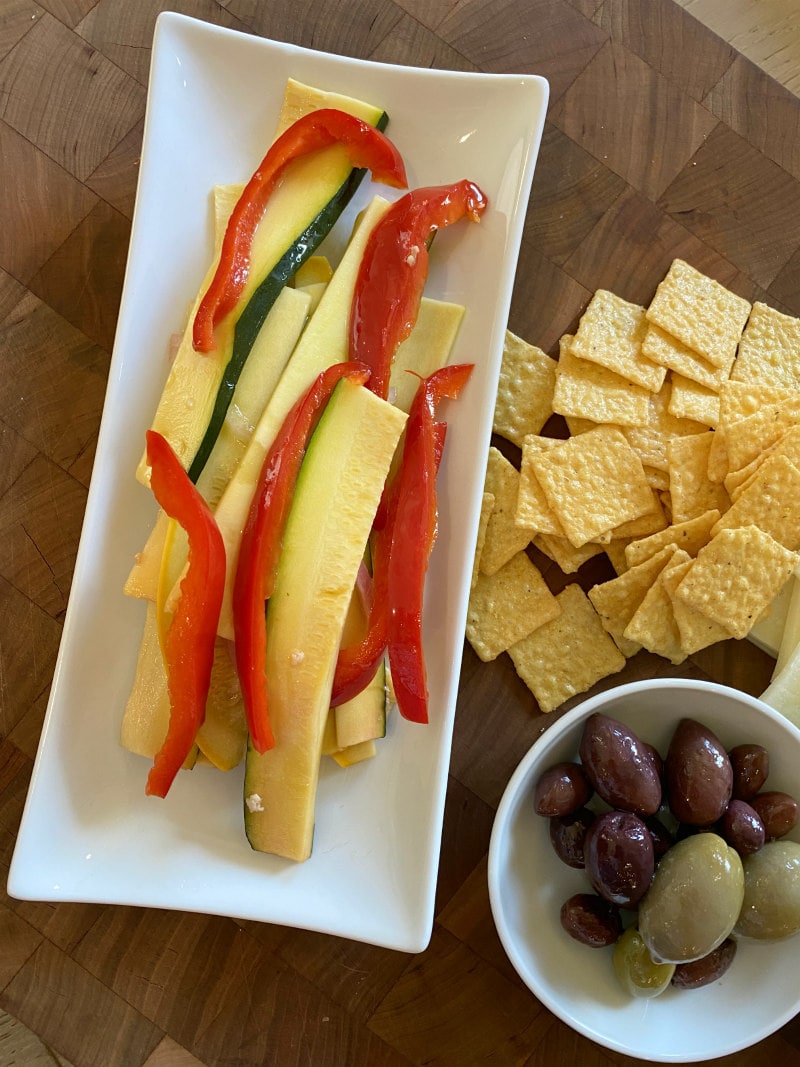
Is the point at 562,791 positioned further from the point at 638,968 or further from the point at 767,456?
the point at 767,456

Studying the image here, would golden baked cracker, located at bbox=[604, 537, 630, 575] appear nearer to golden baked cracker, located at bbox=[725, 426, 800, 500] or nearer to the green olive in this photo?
golden baked cracker, located at bbox=[725, 426, 800, 500]

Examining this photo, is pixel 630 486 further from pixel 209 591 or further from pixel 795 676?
A: pixel 209 591

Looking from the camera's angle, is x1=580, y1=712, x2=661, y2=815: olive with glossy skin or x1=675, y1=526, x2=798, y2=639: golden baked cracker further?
x1=675, y1=526, x2=798, y2=639: golden baked cracker

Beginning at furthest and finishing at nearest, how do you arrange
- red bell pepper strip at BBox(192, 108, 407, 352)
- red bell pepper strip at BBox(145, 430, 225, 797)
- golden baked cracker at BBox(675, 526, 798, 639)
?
1. golden baked cracker at BBox(675, 526, 798, 639)
2. red bell pepper strip at BBox(192, 108, 407, 352)
3. red bell pepper strip at BBox(145, 430, 225, 797)

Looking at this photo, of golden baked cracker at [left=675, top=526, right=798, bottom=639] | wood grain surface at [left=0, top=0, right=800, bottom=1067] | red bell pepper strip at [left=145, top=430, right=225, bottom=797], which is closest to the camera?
red bell pepper strip at [left=145, top=430, right=225, bottom=797]

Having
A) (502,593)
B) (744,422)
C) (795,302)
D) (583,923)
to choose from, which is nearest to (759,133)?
(795,302)

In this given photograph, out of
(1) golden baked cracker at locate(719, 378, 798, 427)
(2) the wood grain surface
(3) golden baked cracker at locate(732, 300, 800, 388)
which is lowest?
(2) the wood grain surface

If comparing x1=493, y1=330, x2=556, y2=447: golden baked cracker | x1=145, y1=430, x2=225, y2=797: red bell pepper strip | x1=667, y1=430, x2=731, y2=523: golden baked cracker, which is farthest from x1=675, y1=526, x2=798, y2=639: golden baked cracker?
x1=145, y1=430, x2=225, y2=797: red bell pepper strip

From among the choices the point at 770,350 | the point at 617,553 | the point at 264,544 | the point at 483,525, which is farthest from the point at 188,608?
the point at 770,350

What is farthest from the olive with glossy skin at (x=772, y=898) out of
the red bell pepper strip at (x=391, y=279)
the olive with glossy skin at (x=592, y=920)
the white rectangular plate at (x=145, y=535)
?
the red bell pepper strip at (x=391, y=279)
